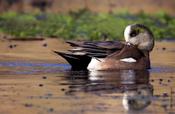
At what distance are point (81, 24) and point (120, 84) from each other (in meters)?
13.0

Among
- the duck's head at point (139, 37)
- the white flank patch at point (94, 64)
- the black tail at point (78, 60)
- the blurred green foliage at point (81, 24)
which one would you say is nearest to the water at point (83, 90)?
the black tail at point (78, 60)

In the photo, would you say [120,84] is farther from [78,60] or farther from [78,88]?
[78,60]

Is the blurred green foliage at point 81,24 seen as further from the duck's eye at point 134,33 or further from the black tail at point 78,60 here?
the black tail at point 78,60

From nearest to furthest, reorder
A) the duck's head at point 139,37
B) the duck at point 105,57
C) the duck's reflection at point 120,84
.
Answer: the duck's reflection at point 120,84 → the duck at point 105,57 → the duck's head at point 139,37

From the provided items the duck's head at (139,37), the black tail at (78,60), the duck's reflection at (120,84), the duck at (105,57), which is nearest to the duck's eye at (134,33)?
the duck's head at (139,37)

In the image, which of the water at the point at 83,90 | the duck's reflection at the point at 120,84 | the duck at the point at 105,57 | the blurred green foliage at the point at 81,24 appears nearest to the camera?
the water at the point at 83,90

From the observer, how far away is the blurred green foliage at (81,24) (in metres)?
23.9

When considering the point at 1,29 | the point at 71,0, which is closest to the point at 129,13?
the point at 71,0

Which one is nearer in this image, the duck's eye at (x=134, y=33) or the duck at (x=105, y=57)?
the duck at (x=105, y=57)

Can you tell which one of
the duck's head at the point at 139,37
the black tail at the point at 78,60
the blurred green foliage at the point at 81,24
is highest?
the duck's head at the point at 139,37

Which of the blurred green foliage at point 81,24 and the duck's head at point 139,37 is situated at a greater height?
the duck's head at point 139,37

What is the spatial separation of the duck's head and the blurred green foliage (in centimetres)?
563

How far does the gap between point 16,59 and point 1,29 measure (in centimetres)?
772

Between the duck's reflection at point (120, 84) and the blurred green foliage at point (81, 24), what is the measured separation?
7.39 metres
